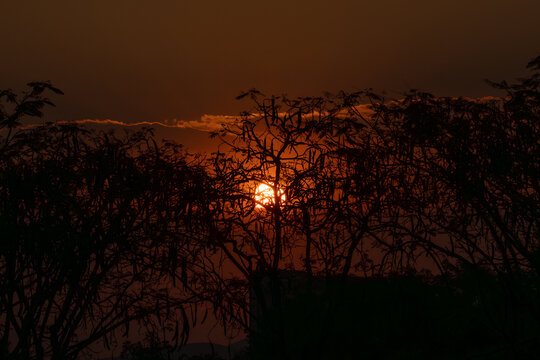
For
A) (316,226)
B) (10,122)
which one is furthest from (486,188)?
(10,122)

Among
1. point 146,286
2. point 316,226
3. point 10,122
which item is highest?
point 10,122

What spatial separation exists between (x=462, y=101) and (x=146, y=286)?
19.3 feet

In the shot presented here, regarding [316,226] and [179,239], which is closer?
[179,239]

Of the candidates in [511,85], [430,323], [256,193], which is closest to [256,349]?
[430,323]

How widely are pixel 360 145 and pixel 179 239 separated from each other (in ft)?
9.15

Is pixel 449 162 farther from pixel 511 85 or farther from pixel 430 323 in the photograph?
pixel 430 323

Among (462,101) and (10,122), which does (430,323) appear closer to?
(462,101)

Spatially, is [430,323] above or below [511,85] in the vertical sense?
below

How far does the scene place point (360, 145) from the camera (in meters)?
7.20

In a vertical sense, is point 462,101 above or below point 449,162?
above

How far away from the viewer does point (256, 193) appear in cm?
779

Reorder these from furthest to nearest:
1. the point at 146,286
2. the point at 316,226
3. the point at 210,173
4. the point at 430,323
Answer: the point at 430,323 < the point at 146,286 < the point at 210,173 < the point at 316,226

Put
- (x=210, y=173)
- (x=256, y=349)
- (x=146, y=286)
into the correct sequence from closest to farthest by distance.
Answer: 1. (x=210, y=173)
2. (x=146, y=286)
3. (x=256, y=349)

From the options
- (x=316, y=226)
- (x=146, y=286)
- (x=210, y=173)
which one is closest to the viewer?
(x=316, y=226)
